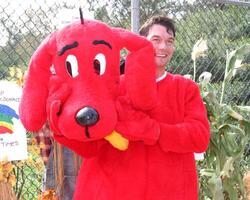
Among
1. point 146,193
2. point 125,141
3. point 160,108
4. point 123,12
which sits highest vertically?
point 123,12

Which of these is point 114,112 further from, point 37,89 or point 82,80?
point 37,89

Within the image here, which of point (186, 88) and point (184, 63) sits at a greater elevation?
point (184, 63)

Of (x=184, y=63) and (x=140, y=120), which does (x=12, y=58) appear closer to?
(x=140, y=120)

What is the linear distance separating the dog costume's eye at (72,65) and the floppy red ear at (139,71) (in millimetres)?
149

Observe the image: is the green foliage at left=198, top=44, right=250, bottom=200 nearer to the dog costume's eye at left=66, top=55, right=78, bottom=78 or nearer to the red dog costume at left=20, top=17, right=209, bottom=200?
the red dog costume at left=20, top=17, right=209, bottom=200

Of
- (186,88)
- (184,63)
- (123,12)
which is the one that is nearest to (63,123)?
(186,88)

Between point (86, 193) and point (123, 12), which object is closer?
point (86, 193)

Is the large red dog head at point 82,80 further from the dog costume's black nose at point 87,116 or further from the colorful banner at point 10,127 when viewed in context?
the colorful banner at point 10,127

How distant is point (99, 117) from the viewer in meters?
1.28

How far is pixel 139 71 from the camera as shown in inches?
54.7

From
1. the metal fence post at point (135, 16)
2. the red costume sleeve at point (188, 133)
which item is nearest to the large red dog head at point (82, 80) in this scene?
the red costume sleeve at point (188, 133)

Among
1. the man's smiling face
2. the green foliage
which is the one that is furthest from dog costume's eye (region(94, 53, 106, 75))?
the green foliage

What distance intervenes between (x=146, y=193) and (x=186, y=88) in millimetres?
347

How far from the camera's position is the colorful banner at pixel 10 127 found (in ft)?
5.64
